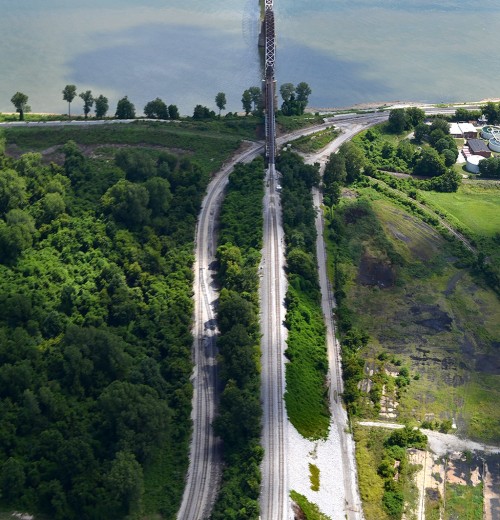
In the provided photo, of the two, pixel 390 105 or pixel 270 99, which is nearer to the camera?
pixel 270 99

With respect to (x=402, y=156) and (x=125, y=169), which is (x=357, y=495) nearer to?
(x=125, y=169)

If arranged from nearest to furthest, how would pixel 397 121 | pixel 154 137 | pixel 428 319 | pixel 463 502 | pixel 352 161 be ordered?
1. pixel 463 502
2. pixel 428 319
3. pixel 352 161
4. pixel 154 137
5. pixel 397 121

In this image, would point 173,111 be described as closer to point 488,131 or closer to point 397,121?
point 397,121

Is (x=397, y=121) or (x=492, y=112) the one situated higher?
(x=492, y=112)

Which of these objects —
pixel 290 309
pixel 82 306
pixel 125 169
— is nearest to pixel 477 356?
pixel 290 309

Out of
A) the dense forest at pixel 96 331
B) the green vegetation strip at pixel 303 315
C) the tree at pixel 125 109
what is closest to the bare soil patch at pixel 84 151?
the dense forest at pixel 96 331

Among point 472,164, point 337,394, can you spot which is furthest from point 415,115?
point 337,394

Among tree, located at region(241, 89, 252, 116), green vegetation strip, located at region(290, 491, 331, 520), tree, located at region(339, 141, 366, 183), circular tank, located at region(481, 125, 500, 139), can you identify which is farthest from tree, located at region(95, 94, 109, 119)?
green vegetation strip, located at region(290, 491, 331, 520)

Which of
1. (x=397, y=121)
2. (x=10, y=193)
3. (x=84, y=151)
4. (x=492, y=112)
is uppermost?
(x=492, y=112)
